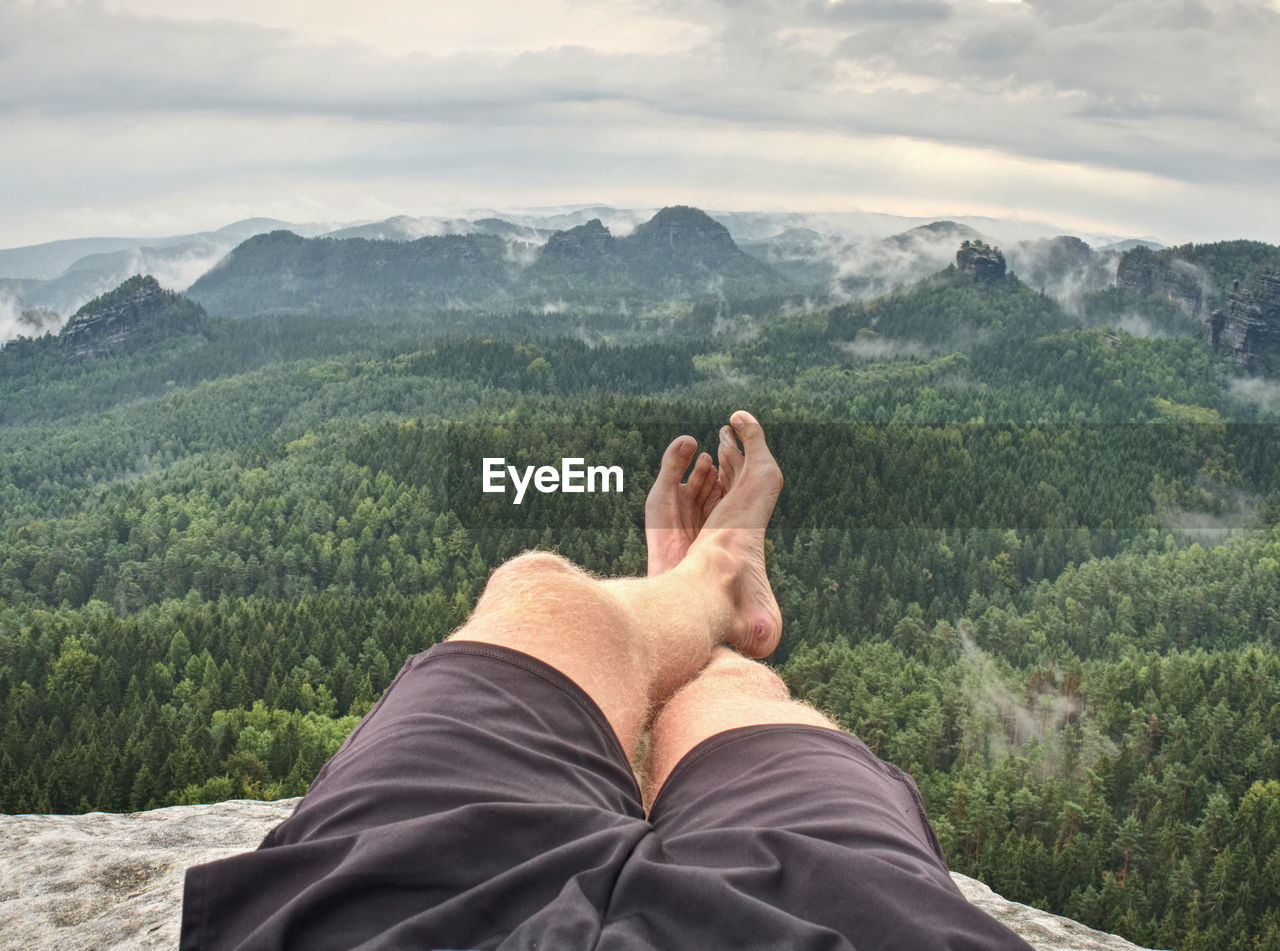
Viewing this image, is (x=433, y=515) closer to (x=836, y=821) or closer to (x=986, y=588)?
(x=986, y=588)

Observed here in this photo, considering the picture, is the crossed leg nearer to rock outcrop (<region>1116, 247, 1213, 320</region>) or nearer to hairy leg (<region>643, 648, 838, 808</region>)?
hairy leg (<region>643, 648, 838, 808</region>)

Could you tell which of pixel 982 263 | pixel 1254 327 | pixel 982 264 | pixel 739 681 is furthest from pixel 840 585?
pixel 982 263

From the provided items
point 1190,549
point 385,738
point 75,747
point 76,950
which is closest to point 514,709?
point 385,738

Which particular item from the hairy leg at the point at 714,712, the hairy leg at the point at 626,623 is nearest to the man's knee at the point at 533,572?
the hairy leg at the point at 626,623

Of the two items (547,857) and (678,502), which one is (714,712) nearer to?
(547,857)

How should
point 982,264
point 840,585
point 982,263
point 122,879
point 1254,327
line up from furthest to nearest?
point 982,263 → point 982,264 → point 1254,327 → point 840,585 → point 122,879

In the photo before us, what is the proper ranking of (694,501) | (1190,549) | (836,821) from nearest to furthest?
1. (836,821)
2. (694,501)
3. (1190,549)
